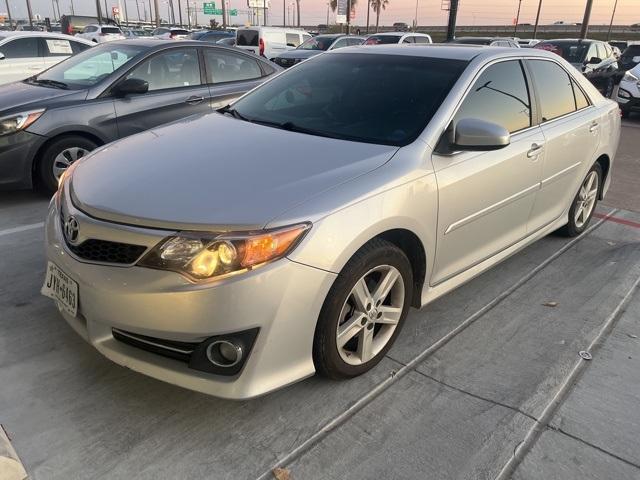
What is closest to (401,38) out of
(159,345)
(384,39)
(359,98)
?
(384,39)

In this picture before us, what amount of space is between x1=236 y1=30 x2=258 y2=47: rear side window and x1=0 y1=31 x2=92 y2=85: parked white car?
28.6 feet

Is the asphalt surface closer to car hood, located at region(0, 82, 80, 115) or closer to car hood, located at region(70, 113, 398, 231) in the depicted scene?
car hood, located at region(70, 113, 398, 231)

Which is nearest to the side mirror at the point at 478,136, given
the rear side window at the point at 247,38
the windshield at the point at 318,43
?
the rear side window at the point at 247,38

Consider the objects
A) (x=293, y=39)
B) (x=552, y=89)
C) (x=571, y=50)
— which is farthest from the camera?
(x=293, y=39)

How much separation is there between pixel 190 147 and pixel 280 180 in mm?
738

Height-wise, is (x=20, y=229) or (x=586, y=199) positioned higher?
(x=586, y=199)

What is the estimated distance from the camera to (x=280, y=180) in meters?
2.38

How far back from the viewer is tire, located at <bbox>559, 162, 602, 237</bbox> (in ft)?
14.8

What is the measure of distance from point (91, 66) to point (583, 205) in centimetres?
505

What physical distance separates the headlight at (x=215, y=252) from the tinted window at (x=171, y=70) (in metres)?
4.01

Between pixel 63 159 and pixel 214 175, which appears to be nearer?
pixel 214 175

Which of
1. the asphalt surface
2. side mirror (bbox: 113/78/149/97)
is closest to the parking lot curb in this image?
the asphalt surface

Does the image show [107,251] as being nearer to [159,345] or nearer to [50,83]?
[159,345]

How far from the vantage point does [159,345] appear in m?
2.22
